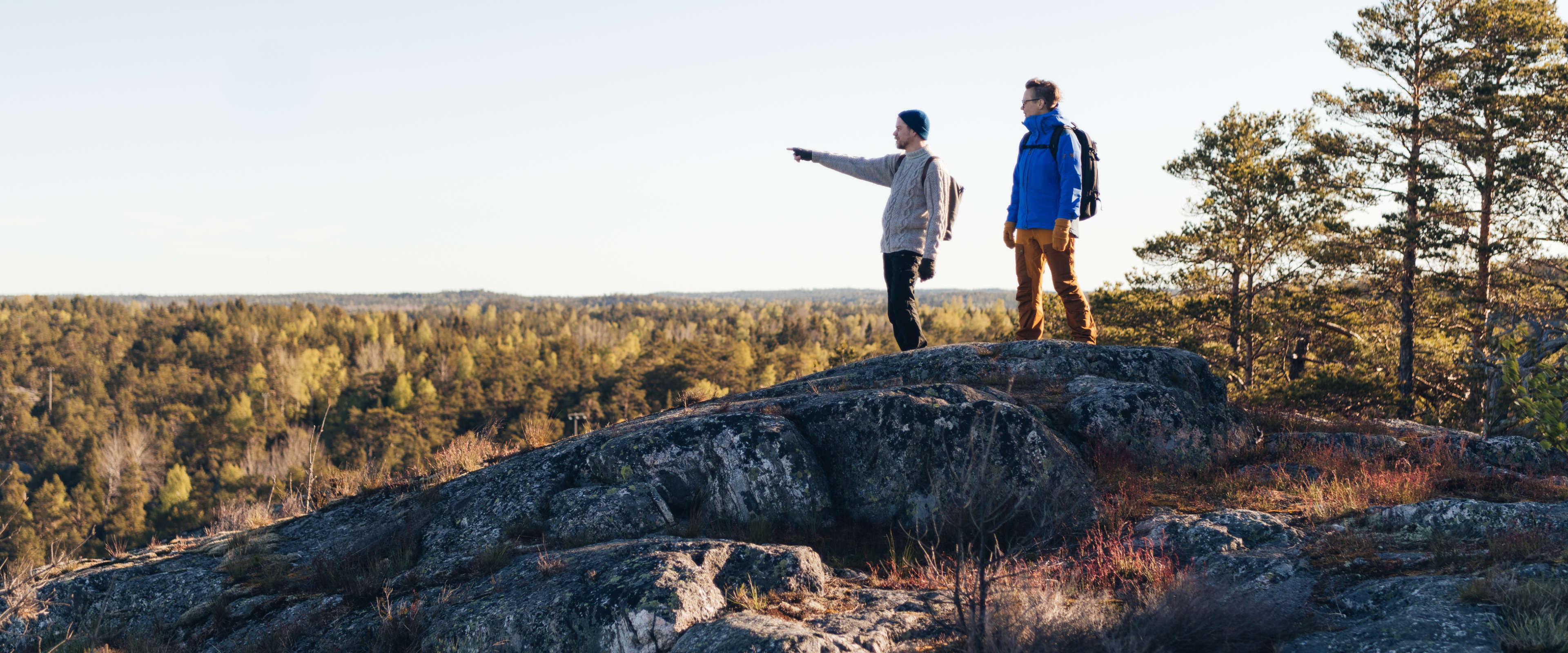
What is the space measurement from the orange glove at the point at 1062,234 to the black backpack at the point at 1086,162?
17 cm

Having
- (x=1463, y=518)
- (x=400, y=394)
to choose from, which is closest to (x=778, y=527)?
(x=1463, y=518)

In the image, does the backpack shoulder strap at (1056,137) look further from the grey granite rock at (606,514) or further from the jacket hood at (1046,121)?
the grey granite rock at (606,514)

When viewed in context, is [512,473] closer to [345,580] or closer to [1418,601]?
[345,580]

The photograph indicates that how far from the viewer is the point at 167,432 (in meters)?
71.7

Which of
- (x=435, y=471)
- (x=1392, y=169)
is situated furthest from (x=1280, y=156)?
(x=435, y=471)

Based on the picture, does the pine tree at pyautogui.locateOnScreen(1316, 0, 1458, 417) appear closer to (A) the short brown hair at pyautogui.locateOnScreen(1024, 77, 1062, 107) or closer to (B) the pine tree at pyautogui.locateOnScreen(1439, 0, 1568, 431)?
(B) the pine tree at pyautogui.locateOnScreen(1439, 0, 1568, 431)

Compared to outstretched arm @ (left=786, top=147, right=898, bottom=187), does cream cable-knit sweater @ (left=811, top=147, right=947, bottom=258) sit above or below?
below

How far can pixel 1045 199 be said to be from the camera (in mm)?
7898

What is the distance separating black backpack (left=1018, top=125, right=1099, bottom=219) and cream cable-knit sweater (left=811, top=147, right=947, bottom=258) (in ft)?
2.92

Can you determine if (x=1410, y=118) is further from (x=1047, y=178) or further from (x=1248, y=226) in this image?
(x=1047, y=178)

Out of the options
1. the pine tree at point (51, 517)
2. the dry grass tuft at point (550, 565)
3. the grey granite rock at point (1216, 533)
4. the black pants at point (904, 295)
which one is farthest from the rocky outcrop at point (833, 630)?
the pine tree at point (51, 517)

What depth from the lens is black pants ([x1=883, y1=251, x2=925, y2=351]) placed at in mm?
8086

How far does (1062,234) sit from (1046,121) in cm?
104

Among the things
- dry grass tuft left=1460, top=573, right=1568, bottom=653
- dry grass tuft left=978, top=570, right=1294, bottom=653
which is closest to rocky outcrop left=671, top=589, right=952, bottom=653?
dry grass tuft left=978, top=570, right=1294, bottom=653
